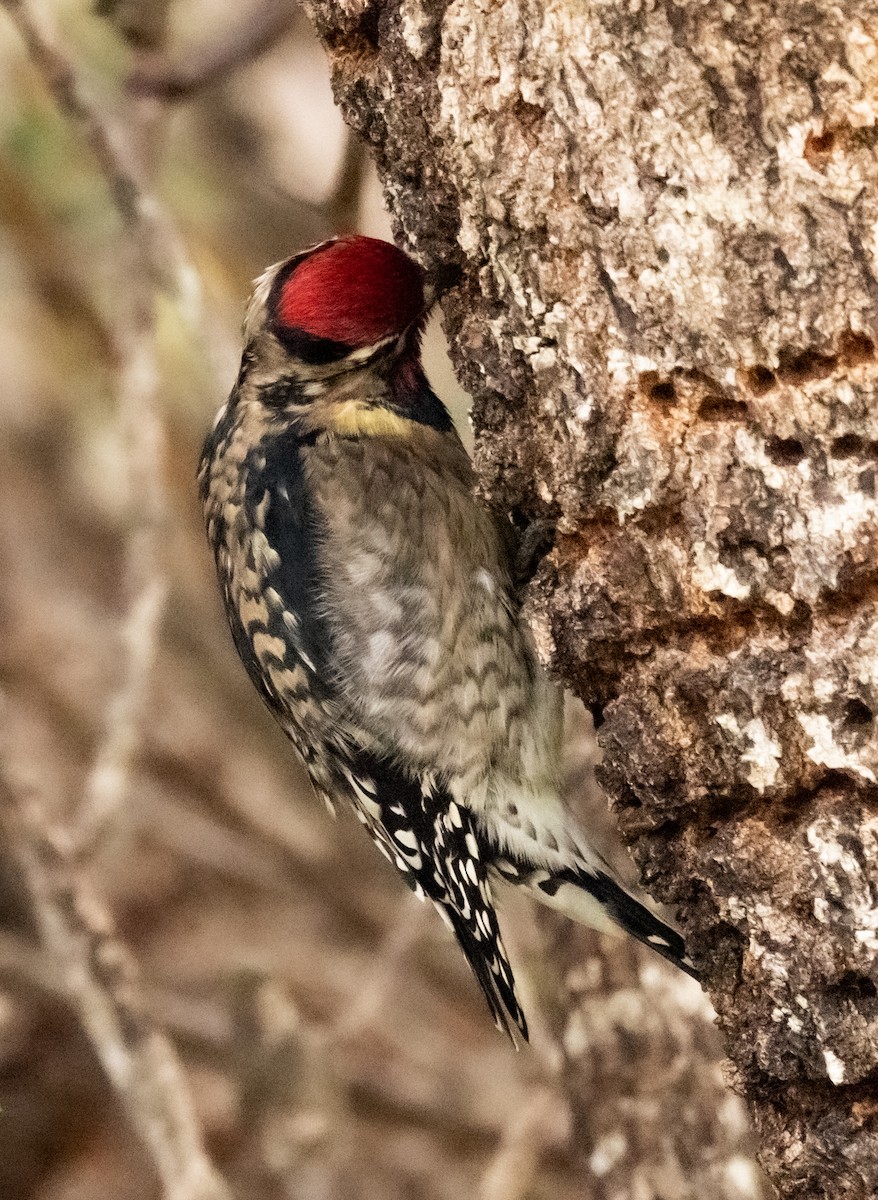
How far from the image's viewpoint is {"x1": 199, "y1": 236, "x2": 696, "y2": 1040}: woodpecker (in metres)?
2.29

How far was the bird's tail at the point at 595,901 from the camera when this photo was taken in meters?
2.18

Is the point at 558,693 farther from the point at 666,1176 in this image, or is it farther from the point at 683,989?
the point at 666,1176

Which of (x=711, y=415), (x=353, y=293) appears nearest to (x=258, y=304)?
(x=353, y=293)

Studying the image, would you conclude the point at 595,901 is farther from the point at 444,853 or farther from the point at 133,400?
the point at 133,400

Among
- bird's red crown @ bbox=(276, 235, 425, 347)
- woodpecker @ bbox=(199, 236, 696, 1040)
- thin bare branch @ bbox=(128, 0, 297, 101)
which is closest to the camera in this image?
bird's red crown @ bbox=(276, 235, 425, 347)

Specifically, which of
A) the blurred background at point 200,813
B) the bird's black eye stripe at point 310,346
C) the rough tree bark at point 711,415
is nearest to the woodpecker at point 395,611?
the bird's black eye stripe at point 310,346

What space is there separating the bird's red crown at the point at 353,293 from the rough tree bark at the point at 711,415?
41cm

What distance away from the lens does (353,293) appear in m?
A: 2.19

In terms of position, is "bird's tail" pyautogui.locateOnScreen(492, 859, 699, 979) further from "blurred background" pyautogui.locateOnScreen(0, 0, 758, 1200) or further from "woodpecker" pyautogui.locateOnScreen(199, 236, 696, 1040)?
"blurred background" pyautogui.locateOnScreen(0, 0, 758, 1200)

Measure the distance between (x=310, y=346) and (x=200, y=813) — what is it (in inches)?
135

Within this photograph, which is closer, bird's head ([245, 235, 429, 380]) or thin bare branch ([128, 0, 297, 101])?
bird's head ([245, 235, 429, 380])

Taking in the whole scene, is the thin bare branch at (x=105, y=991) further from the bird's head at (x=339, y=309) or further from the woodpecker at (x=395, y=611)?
the bird's head at (x=339, y=309)

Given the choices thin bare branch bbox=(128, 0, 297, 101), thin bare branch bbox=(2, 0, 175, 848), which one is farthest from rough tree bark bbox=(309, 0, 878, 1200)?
thin bare branch bbox=(2, 0, 175, 848)

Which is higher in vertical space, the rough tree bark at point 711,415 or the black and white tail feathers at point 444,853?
the rough tree bark at point 711,415
